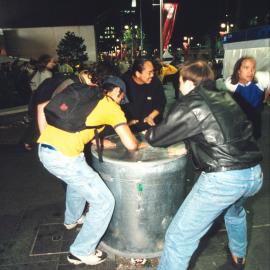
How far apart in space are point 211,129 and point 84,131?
1.04 metres

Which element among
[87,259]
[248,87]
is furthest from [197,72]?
[248,87]

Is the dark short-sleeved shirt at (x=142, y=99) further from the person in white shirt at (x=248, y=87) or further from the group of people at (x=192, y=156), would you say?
the group of people at (x=192, y=156)

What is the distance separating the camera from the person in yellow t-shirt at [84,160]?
2596 mm

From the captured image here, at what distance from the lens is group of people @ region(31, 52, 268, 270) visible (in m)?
2.23

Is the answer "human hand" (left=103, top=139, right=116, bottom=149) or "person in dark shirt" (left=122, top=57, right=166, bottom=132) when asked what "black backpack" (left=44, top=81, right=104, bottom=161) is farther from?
"person in dark shirt" (left=122, top=57, right=166, bottom=132)

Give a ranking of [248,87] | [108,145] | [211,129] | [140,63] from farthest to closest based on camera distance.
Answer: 1. [248,87]
2. [140,63]
3. [108,145]
4. [211,129]

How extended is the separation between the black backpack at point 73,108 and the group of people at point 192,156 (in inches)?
1.9

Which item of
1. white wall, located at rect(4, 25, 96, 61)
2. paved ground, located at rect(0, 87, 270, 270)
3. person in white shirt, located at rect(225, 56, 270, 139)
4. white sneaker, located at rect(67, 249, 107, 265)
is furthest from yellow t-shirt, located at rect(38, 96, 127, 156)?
white wall, located at rect(4, 25, 96, 61)

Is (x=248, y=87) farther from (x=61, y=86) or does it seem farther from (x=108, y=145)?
(x=61, y=86)

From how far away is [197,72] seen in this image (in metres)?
2.37

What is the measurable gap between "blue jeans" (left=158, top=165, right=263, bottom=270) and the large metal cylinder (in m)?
0.45

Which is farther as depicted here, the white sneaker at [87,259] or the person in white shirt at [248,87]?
the person in white shirt at [248,87]

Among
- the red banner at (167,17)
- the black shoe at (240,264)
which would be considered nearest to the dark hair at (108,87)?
the black shoe at (240,264)

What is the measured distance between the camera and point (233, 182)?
7.54ft
